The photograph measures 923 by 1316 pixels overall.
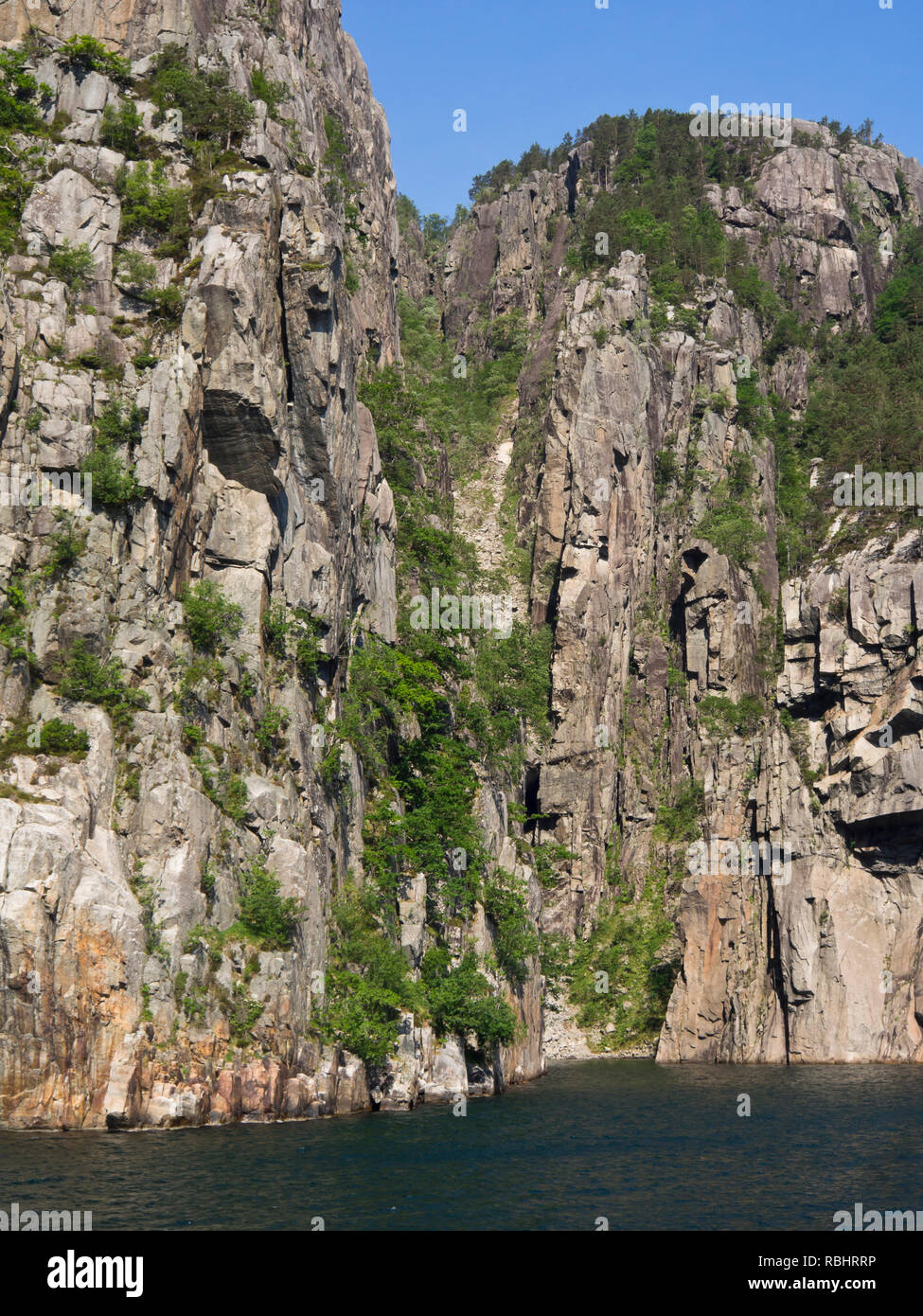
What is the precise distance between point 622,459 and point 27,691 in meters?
69.9

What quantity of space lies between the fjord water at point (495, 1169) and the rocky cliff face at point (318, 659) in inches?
162

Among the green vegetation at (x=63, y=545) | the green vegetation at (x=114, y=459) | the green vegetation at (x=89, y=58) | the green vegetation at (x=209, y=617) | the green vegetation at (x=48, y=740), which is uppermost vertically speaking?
the green vegetation at (x=89, y=58)

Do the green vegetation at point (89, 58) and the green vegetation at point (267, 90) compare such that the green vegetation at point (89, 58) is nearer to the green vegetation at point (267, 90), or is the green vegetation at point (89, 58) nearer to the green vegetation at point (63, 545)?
the green vegetation at point (267, 90)

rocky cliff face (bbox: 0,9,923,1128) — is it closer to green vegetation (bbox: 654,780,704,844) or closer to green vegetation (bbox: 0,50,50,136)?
green vegetation (bbox: 654,780,704,844)

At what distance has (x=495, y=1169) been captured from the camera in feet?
119

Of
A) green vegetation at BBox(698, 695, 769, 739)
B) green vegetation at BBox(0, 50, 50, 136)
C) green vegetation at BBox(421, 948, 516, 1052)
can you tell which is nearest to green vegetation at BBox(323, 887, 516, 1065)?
green vegetation at BBox(421, 948, 516, 1052)

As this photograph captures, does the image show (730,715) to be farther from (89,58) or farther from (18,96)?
(18,96)

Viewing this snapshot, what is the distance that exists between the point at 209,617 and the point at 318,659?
730 centimetres

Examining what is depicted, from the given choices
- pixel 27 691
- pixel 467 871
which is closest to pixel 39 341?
pixel 27 691

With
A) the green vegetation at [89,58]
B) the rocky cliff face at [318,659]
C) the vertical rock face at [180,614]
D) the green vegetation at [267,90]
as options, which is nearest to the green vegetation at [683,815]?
the rocky cliff face at [318,659]

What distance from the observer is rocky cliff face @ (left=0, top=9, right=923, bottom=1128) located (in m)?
41.7

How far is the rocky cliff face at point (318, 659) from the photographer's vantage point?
4172 centimetres

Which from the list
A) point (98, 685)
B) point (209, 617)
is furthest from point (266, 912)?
point (209, 617)

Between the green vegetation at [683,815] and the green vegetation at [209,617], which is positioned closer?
the green vegetation at [209,617]
